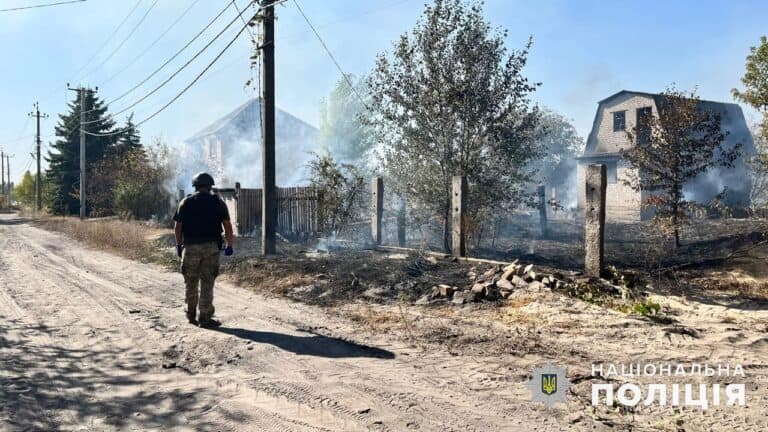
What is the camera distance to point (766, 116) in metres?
14.2

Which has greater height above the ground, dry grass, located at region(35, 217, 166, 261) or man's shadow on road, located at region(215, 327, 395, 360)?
dry grass, located at region(35, 217, 166, 261)

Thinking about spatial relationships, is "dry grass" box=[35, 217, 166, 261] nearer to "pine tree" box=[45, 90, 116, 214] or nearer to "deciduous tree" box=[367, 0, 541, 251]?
"deciduous tree" box=[367, 0, 541, 251]

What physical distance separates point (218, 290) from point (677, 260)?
9746 millimetres

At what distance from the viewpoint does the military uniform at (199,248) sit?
6.27 meters

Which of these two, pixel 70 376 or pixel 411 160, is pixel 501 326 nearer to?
pixel 70 376

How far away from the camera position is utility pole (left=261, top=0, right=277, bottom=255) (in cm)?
1170

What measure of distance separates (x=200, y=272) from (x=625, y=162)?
25255mm

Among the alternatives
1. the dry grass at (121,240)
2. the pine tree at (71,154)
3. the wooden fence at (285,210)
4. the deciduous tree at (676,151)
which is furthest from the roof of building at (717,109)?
the pine tree at (71,154)

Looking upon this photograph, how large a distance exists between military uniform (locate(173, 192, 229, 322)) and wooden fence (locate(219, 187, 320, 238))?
24.5 feet

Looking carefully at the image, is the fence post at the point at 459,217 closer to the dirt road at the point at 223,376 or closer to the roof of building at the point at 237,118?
the dirt road at the point at 223,376

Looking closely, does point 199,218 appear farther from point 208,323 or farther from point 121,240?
point 121,240

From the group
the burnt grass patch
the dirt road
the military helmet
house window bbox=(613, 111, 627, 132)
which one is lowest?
the dirt road

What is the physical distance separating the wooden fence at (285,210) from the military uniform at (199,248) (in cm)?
747

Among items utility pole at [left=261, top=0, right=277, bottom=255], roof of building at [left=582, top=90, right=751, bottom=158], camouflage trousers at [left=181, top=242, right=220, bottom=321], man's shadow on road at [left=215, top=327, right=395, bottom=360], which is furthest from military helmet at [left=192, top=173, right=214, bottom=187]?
roof of building at [left=582, top=90, right=751, bottom=158]
